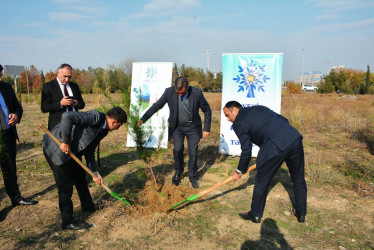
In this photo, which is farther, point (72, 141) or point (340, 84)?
point (340, 84)

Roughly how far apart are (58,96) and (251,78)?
3982 millimetres

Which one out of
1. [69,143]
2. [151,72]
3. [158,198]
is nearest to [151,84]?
[151,72]

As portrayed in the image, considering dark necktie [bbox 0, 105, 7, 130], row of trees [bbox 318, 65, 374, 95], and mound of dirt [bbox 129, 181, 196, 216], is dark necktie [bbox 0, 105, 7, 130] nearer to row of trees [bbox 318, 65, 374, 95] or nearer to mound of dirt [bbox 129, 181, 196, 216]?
mound of dirt [bbox 129, 181, 196, 216]

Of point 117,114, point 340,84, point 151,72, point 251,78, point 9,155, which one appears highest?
point 151,72

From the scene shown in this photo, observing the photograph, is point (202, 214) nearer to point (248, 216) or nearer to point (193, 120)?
point (248, 216)

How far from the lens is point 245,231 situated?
3223 mm

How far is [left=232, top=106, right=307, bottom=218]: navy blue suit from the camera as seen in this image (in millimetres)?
3098

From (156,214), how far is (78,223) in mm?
937

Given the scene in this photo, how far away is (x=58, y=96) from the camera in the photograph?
390 cm

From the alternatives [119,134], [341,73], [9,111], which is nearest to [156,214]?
[9,111]

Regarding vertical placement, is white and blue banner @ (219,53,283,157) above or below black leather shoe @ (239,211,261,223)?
above

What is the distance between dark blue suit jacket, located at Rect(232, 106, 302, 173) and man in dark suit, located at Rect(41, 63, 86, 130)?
95.7 inches

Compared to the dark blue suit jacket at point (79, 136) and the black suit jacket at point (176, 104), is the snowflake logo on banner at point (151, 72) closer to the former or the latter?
the black suit jacket at point (176, 104)

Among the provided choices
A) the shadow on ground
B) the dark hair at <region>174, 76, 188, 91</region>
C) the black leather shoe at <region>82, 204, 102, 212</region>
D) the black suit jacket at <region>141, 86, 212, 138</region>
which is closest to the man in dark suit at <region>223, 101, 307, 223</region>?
the shadow on ground
